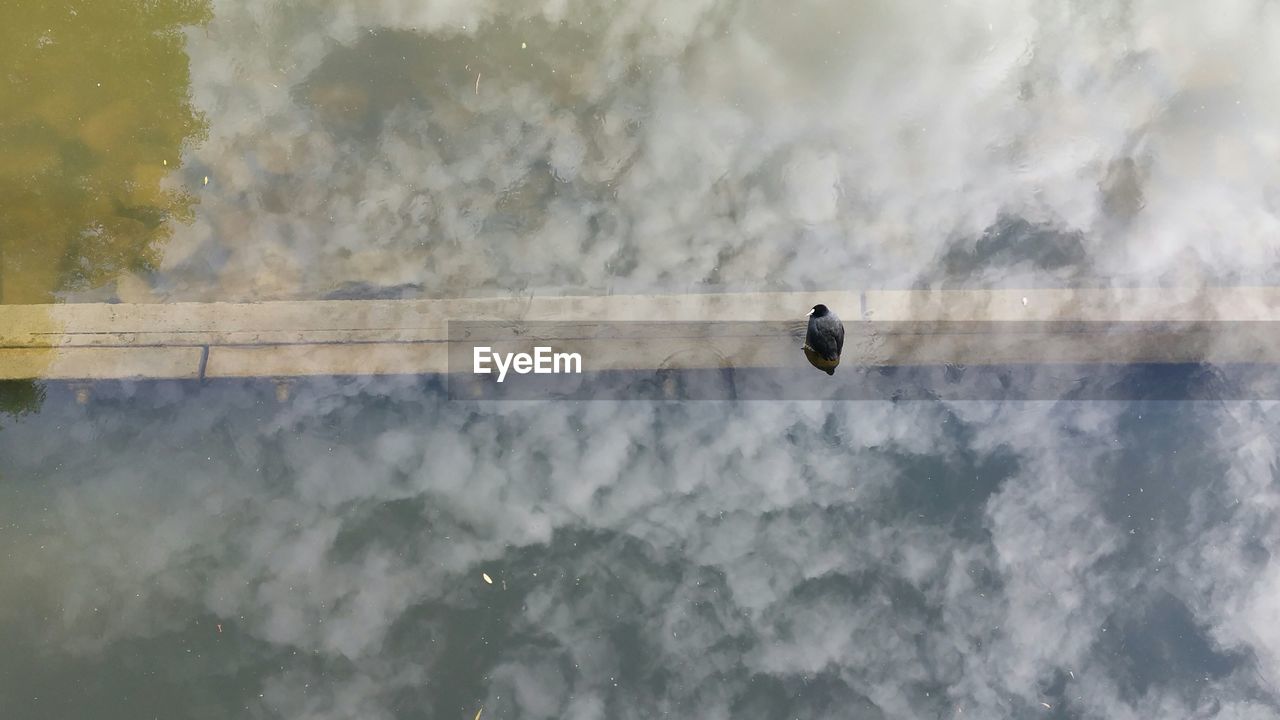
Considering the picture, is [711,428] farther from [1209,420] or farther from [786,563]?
[1209,420]

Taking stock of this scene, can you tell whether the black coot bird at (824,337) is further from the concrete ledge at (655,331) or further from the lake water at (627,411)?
the lake water at (627,411)

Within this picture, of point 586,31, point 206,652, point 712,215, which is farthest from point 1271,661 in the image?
point 206,652

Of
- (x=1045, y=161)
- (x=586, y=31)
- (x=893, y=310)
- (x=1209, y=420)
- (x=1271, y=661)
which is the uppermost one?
(x=586, y=31)
